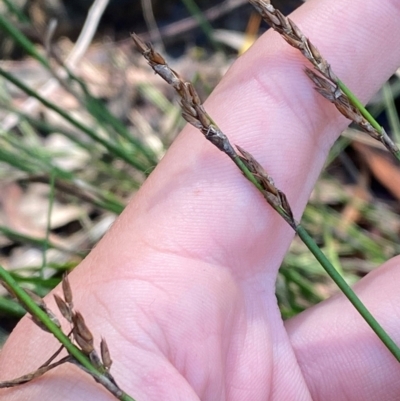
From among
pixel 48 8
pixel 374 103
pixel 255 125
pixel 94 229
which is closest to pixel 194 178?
pixel 255 125

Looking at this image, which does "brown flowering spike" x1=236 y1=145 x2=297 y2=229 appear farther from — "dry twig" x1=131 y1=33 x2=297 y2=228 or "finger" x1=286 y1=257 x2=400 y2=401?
"finger" x1=286 y1=257 x2=400 y2=401

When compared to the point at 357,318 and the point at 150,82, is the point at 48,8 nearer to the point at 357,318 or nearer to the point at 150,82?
the point at 150,82

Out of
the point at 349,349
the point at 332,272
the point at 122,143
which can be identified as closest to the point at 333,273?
the point at 332,272

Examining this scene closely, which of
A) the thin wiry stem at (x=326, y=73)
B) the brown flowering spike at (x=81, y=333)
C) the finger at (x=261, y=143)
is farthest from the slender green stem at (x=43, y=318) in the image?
the thin wiry stem at (x=326, y=73)

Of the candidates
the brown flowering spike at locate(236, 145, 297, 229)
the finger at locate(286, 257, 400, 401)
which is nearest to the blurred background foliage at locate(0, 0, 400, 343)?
the finger at locate(286, 257, 400, 401)

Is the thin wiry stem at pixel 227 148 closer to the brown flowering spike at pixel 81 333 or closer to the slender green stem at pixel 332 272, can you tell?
the slender green stem at pixel 332 272
